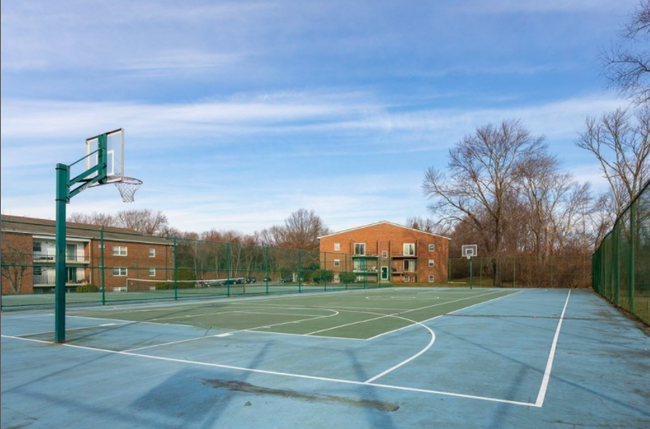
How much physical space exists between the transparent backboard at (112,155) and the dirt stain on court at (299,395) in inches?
254

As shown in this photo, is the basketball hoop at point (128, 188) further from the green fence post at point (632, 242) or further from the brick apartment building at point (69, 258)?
the green fence post at point (632, 242)

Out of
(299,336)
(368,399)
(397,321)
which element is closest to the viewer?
(368,399)

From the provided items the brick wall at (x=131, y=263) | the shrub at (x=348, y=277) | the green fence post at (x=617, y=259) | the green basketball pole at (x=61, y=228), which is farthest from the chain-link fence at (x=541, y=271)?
the green basketball pole at (x=61, y=228)

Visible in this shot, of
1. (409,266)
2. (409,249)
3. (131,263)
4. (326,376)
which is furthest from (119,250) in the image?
(326,376)

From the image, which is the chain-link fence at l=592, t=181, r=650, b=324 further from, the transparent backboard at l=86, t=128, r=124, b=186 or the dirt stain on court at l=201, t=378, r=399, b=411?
the transparent backboard at l=86, t=128, r=124, b=186

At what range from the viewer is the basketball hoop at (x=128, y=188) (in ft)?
41.5

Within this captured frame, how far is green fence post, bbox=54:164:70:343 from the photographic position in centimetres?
950

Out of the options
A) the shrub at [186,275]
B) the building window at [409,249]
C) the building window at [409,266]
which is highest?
the building window at [409,249]

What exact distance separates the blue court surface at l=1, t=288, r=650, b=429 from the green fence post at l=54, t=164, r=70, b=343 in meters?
0.41

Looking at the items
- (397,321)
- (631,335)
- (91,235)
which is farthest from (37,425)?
(91,235)

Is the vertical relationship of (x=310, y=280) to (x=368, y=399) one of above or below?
below

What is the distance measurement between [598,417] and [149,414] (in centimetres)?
468

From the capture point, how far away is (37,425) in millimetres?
4660

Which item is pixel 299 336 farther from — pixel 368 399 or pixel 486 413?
pixel 486 413
